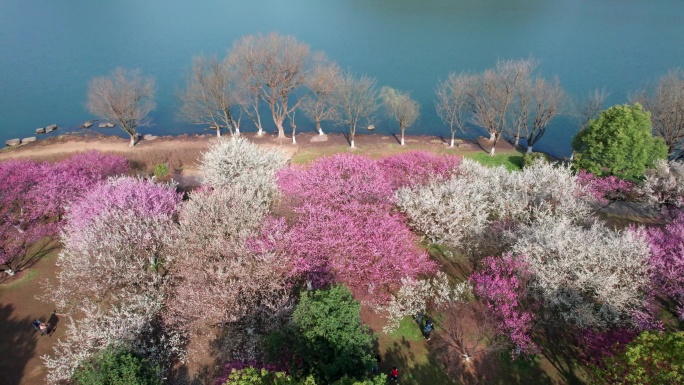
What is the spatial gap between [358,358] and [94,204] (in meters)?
20.9

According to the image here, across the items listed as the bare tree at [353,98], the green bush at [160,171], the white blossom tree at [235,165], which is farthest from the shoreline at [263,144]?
the white blossom tree at [235,165]

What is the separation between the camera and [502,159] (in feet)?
145

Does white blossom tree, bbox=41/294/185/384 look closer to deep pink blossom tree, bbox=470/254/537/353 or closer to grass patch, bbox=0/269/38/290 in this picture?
grass patch, bbox=0/269/38/290

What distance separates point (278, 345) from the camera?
19.5 meters

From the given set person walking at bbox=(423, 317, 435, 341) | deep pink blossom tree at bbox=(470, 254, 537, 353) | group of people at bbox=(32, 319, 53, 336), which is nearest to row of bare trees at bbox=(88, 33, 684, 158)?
deep pink blossom tree at bbox=(470, 254, 537, 353)

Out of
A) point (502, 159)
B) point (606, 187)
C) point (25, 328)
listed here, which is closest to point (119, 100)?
point (25, 328)

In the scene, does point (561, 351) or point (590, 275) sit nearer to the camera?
point (590, 275)

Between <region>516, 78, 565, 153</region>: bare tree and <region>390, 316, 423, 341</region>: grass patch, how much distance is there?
29.9 metres

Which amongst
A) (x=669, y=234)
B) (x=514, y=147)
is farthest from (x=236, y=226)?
(x=514, y=147)

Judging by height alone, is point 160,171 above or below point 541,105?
below

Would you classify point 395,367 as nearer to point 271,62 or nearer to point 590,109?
point 271,62

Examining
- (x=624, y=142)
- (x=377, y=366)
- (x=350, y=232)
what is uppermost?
(x=624, y=142)

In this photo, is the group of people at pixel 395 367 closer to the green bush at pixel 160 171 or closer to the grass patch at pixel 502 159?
the grass patch at pixel 502 159

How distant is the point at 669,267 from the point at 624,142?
46.8ft
